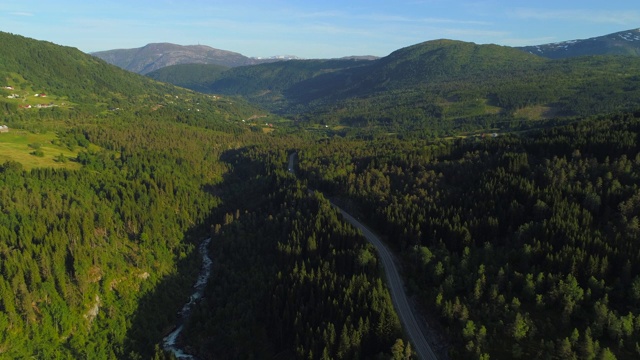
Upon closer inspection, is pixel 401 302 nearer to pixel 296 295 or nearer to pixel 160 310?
pixel 296 295

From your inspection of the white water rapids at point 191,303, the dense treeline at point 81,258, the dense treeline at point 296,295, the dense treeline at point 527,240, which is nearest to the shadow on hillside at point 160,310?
the dense treeline at point 81,258

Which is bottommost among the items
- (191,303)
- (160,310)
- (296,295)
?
(191,303)

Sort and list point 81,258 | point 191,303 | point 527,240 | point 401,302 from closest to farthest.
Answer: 1. point 401,302
2. point 527,240
3. point 81,258
4. point 191,303

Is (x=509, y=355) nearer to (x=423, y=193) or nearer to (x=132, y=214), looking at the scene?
(x=423, y=193)

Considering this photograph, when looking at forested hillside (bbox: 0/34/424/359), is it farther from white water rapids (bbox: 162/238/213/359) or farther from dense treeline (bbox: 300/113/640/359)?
dense treeline (bbox: 300/113/640/359)

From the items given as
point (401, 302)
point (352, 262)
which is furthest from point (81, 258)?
point (401, 302)

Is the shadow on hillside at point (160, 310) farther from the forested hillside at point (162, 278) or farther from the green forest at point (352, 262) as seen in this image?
the green forest at point (352, 262)
